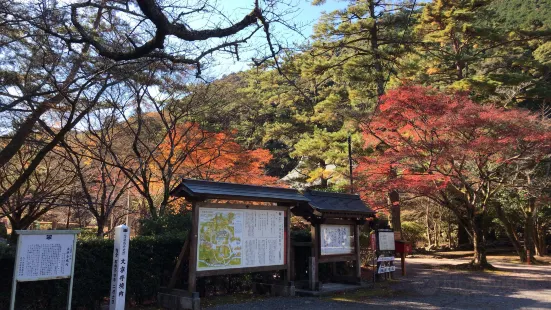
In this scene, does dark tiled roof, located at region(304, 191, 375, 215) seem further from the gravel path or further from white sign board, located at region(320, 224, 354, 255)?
the gravel path

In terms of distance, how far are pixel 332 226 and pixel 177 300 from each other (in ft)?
13.4

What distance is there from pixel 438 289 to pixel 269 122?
19.0 meters

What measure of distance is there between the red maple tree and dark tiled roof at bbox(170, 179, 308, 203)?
597 centimetres

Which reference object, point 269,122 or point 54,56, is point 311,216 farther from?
point 269,122

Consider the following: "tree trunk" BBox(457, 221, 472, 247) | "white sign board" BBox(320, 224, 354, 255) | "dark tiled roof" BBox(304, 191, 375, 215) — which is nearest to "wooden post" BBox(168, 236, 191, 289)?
"dark tiled roof" BBox(304, 191, 375, 215)

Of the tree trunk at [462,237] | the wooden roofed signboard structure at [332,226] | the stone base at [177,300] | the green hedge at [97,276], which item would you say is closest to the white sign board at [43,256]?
the green hedge at [97,276]

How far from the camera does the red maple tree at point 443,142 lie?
12.5m

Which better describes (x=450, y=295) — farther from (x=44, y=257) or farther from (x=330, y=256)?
(x=44, y=257)

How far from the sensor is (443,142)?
12664 mm

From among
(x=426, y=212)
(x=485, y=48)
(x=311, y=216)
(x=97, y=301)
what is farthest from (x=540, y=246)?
(x=97, y=301)

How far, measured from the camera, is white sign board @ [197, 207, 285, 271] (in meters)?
7.33

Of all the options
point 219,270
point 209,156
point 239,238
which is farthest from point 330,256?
point 209,156

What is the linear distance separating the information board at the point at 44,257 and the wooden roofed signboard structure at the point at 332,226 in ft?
16.2

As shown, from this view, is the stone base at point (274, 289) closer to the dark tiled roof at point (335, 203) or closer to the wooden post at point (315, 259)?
the wooden post at point (315, 259)
